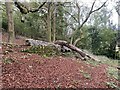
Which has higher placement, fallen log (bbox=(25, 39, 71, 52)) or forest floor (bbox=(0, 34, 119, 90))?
fallen log (bbox=(25, 39, 71, 52))

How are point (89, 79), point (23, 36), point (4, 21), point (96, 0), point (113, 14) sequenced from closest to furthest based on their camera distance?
1. point (89, 79)
2. point (96, 0)
3. point (4, 21)
4. point (23, 36)
5. point (113, 14)

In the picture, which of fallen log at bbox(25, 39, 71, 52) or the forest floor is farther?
fallen log at bbox(25, 39, 71, 52)

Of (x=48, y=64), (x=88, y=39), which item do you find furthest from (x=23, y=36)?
(x=48, y=64)

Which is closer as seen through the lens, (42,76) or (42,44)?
(42,76)

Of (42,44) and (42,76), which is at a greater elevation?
(42,44)

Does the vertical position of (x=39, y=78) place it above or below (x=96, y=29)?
below

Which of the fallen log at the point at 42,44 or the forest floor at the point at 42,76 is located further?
the fallen log at the point at 42,44

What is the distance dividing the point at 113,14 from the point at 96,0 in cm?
458

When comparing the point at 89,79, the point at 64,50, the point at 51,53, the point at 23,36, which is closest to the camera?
the point at 89,79

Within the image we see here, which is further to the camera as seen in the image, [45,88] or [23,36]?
[23,36]

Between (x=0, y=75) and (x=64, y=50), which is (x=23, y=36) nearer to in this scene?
(x=64, y=50)

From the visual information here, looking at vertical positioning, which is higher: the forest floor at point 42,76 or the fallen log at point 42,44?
the fallen log at point 42,44

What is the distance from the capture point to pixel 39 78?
4543 millimetres

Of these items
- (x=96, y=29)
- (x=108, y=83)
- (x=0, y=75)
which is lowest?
(x=108, y=83)
